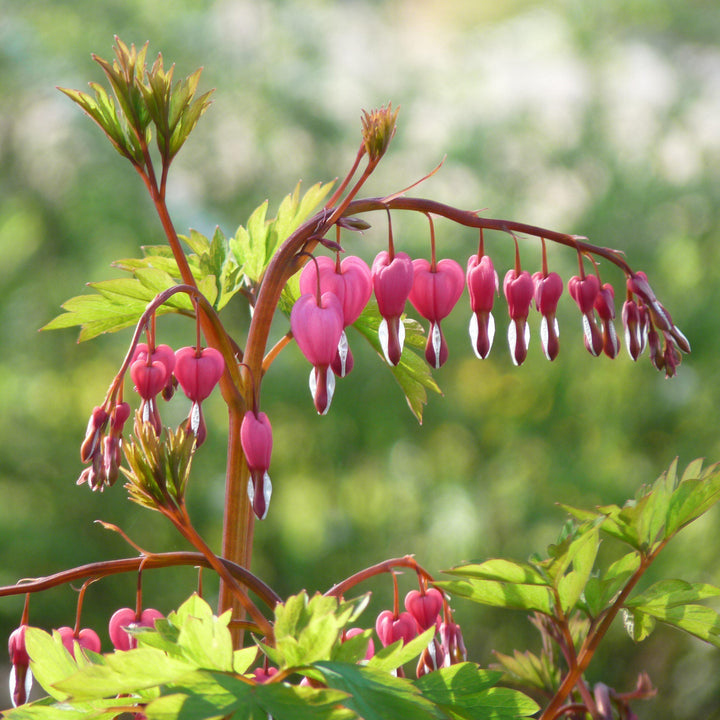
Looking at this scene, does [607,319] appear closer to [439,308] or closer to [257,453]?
[439,308]

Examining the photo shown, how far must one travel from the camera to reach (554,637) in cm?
65

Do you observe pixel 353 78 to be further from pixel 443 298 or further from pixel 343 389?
pixel 443 298

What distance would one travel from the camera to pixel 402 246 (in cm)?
322

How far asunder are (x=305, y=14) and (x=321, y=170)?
3.11 feet

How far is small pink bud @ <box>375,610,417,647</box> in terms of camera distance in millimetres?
551

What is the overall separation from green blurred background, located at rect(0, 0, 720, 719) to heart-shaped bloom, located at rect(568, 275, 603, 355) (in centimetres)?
210

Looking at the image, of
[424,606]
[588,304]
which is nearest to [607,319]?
[588,304]

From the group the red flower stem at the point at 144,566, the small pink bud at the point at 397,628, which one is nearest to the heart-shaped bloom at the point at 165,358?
the red flower stem at the point at 144,566

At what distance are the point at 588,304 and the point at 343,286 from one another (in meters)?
0.17

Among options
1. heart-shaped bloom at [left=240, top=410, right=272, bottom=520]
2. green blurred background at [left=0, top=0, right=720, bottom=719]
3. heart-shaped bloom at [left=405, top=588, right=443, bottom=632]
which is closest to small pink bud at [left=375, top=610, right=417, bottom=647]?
heart-shaped bloom at [left=405, top=588, right=443, bottom=632]

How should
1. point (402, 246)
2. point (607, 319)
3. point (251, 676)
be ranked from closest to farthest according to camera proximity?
point (251, 676) → point (607, 319) → point (402, 246)

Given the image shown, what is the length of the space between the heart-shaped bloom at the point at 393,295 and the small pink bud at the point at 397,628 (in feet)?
0.63

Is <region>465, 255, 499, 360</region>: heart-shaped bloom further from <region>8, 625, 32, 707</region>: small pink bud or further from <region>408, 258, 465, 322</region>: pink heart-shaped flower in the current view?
<region>8, 625, 32, 707</region>: small pink bud

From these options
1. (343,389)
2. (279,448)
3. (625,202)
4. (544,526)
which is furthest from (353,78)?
(544,526)
